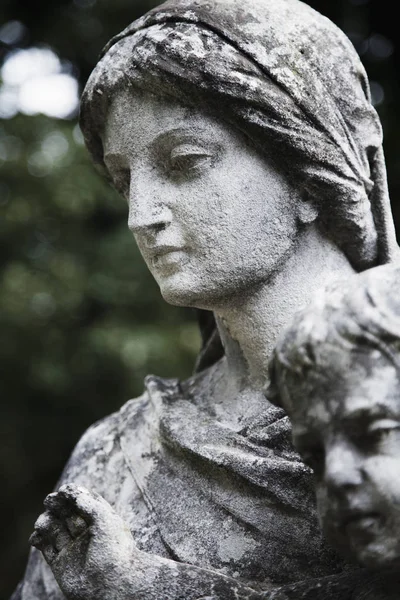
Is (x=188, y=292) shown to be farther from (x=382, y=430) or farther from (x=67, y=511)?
(x=382, y=430)

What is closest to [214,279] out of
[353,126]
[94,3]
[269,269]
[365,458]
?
[269,269]

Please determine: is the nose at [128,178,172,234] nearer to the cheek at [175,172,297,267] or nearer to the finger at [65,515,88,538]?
the cheek at [175,172,297,267]

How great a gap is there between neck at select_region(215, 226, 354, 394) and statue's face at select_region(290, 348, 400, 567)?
0.72 meters

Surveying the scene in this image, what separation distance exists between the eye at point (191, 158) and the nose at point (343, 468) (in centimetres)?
91

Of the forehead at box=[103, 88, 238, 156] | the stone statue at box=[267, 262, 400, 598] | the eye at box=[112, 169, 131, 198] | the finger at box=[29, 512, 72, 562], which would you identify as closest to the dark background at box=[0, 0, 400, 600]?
the eye at box=[112, 169, 131, 198]

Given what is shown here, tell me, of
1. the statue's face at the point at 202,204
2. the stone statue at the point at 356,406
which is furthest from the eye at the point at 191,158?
the stone statue at the point at 356,406

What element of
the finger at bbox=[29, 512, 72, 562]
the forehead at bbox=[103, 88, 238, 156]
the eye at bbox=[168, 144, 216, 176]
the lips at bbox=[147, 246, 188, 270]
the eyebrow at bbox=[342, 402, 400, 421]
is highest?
the forehead at bbox=[103, 88, 238, 156]

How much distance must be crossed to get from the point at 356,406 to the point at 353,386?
34mm

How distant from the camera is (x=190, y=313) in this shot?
18.7 ft

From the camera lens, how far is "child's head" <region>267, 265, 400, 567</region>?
1.63 metres

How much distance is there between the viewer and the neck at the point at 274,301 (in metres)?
2.42

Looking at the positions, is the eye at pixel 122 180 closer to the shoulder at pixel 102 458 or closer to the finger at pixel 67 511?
the shoulder at pixel 102 458

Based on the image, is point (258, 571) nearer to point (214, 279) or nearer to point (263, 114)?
point (214, 279)

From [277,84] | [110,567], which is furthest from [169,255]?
[110,567]
